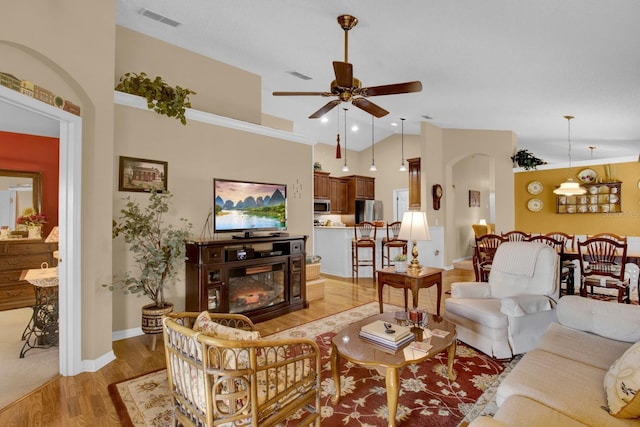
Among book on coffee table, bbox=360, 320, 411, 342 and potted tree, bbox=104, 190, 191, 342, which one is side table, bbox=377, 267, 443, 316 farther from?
potted tree, bbox=104, 190, 191, 342

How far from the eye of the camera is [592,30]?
306 cm

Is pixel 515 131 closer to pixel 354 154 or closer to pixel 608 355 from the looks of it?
pixel 354 154

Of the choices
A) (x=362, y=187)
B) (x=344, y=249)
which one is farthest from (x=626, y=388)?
(x=362, y=187)

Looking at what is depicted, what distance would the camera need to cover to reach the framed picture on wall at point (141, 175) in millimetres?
3418

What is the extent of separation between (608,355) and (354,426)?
1.58 metres

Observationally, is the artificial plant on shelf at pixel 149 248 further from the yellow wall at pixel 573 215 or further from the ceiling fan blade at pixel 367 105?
the yellow wall at pixel 573 215

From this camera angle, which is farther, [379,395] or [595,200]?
[595,200]

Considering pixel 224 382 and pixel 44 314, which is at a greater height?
pixel 224 382

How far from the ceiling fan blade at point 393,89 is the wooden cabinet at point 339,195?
18.1ft

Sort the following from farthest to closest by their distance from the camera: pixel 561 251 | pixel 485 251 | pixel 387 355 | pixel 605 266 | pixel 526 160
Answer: pixel 526 160 < pixel 485 251 < pixel 561 251 < pixel 605 266 < pixel 387 355

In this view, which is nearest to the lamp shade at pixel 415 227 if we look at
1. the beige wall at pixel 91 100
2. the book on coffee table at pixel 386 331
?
the book on coffee table at pixel 386 331

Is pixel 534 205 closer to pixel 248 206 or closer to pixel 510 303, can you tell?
pixel 510 303

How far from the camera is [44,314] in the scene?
3.29m

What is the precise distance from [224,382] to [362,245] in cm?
499
